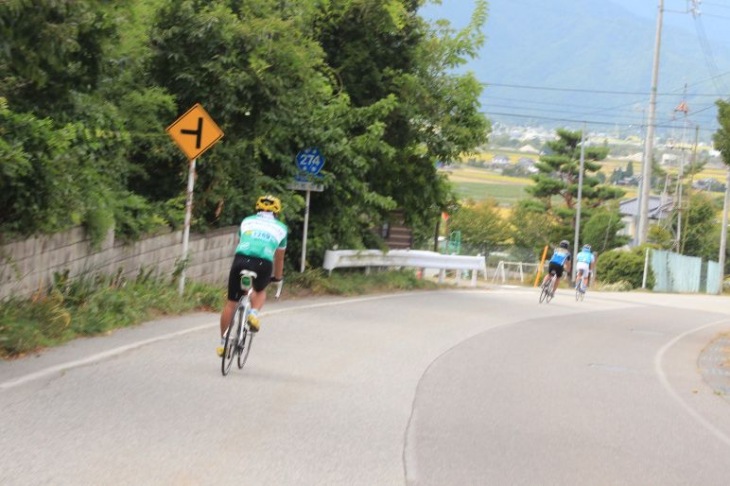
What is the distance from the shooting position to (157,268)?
1727 cm

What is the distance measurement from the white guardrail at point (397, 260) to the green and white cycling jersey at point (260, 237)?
13.0m

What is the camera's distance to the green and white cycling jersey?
36.3 feet

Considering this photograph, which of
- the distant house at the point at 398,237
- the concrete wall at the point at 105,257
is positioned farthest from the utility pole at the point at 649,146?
the concrete wall at the point at 105,257

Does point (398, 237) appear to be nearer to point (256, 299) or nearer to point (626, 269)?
point (256, 299)

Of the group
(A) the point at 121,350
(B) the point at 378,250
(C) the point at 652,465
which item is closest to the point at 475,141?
(B) the point at 378,250

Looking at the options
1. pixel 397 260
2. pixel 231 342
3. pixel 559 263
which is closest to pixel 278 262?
pixel 231 342

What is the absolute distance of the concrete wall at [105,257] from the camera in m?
12.9

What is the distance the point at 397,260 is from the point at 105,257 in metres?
13.4

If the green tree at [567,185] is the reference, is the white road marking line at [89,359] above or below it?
below

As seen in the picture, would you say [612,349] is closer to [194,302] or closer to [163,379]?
[194,302]

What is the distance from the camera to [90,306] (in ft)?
45.2

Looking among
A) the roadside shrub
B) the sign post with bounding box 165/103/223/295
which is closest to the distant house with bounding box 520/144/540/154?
the roadside shrub

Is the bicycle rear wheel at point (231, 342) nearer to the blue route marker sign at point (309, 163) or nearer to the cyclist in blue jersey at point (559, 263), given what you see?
the blue route marker sign at point (309, 163)

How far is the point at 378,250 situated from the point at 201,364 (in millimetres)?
15873
